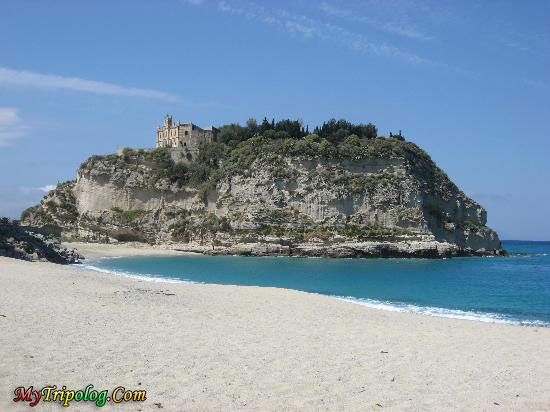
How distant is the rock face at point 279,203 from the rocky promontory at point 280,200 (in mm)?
130

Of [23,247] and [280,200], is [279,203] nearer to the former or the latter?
[280,200]

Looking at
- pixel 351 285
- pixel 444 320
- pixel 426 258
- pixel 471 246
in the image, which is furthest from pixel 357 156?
pixel 444 320

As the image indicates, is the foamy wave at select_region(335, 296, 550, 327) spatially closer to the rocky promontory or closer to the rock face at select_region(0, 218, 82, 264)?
the rock face at select_region(0, 218, 82, 264)

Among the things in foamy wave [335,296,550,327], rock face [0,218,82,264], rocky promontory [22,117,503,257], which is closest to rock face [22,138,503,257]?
rocky promontory [22,117,503,257]

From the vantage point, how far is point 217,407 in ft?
22.5

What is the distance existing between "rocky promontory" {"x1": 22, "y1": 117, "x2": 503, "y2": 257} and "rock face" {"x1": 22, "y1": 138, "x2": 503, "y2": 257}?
0.43 feet

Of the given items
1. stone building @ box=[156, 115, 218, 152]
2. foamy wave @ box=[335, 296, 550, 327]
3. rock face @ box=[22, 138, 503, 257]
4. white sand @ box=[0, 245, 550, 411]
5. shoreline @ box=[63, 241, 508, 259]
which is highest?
stone building @ box=[156, 115, 218, 152]

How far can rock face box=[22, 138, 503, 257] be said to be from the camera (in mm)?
59625

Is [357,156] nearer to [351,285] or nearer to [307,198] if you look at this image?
[307,198]

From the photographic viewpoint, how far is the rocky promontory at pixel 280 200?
59875mm

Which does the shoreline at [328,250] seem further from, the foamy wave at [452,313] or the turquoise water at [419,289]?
the foamy wave at [452,313]

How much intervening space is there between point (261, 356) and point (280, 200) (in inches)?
2118

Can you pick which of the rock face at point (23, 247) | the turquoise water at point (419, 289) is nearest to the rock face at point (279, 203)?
the turquoise water at point (419, 289)

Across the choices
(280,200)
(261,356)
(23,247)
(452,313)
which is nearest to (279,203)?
(280,200)
